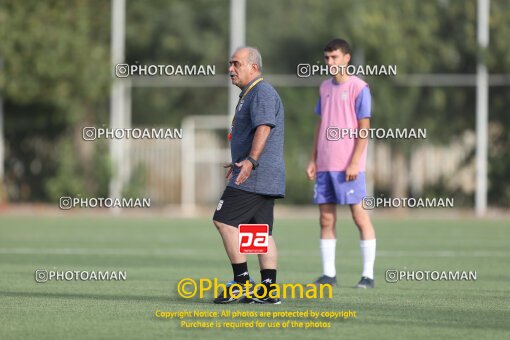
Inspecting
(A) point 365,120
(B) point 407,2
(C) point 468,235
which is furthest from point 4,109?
(A) point 365,120

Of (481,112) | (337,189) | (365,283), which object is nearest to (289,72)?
(481,112)

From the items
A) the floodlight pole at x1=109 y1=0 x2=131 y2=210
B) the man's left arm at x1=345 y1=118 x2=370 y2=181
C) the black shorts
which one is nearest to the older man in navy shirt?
the black shorts

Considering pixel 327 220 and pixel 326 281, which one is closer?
pixel 326 281

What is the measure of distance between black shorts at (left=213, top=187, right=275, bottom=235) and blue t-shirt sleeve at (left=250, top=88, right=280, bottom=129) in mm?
563

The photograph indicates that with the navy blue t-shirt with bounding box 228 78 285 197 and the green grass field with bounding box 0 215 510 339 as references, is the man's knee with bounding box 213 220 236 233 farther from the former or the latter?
the green grass field with bounding box 0 215 510 339

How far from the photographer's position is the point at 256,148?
8.98 m

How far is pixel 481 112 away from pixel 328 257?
19.6 metres

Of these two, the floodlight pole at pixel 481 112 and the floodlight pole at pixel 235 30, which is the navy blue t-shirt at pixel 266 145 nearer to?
the floodlight pole at pixel 481 112

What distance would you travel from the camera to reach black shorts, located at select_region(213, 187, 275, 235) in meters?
9.20

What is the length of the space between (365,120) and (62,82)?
70.2ft

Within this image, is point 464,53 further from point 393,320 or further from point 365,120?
point 393,320

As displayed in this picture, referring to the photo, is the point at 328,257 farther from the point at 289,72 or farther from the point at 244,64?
the point at 289,72

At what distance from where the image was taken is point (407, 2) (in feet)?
103

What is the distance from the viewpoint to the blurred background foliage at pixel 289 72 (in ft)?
101
